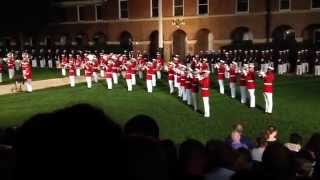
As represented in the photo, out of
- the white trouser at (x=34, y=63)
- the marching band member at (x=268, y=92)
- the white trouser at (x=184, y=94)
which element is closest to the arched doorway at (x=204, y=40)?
the white trouser at (x=34, y=63)

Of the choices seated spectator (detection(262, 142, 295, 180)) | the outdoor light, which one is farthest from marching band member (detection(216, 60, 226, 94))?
the outdoor light

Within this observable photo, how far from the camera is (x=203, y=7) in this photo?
4900cm

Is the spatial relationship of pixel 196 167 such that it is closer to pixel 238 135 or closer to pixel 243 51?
pixel 238 135

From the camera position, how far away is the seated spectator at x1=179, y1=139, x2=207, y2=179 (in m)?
4.78

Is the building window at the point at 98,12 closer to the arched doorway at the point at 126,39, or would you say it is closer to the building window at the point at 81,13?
the building window at the point at 81,13

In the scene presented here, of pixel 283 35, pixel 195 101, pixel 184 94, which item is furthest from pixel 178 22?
pixel 195 101

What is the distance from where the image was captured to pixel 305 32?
144 ft

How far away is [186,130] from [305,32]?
98.4 feet

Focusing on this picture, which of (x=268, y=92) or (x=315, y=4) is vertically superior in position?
(x=315, y=4)

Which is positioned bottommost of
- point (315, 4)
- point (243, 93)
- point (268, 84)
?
point (243, 93)

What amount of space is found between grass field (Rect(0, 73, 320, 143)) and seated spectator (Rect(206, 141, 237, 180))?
645 cm

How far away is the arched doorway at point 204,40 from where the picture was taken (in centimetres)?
4972

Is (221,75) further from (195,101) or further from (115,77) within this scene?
(115,77)

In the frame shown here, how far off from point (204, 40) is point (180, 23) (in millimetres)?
2907
